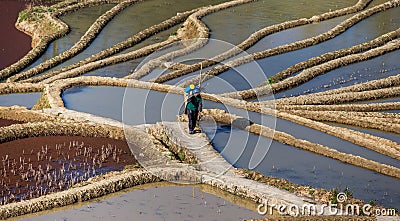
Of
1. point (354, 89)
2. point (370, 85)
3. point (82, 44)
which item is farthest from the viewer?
point (82, 44)

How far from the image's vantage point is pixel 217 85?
22812mm

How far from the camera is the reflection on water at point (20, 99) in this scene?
21.2 metres

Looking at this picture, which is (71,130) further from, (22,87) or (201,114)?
(22,87)

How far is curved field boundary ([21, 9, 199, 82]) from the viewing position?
81.2 ft

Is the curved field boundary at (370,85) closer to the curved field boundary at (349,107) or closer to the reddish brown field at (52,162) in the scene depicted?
the curved field boundary at (349,107)

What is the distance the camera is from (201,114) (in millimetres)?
18984

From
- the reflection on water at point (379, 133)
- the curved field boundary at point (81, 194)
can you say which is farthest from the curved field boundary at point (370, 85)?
the curved field boundary at point (81, 194)

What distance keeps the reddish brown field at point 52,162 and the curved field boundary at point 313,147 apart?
2618 mm

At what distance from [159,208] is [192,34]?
52.7 ft

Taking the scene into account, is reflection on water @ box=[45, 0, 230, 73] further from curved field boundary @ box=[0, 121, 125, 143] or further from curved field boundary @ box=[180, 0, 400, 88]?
curved field boundary @ box=[0, 121, 125, 143]

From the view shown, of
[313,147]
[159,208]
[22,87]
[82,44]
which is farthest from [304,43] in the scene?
[159,208]

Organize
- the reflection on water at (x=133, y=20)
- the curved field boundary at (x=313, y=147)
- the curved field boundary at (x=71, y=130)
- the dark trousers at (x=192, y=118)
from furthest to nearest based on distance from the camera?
the reflection on water at (x=133, y=20) → the curved field boundary at (x=71, y=130) → the dark trousers at (x=192, y=118) → the curved field boundary at (x=313, y=147)

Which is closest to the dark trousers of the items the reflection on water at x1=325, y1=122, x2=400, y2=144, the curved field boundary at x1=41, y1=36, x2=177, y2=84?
the reflection on water at x1=325, y1=122, x2=400, y2=144

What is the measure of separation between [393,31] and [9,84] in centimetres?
1398
